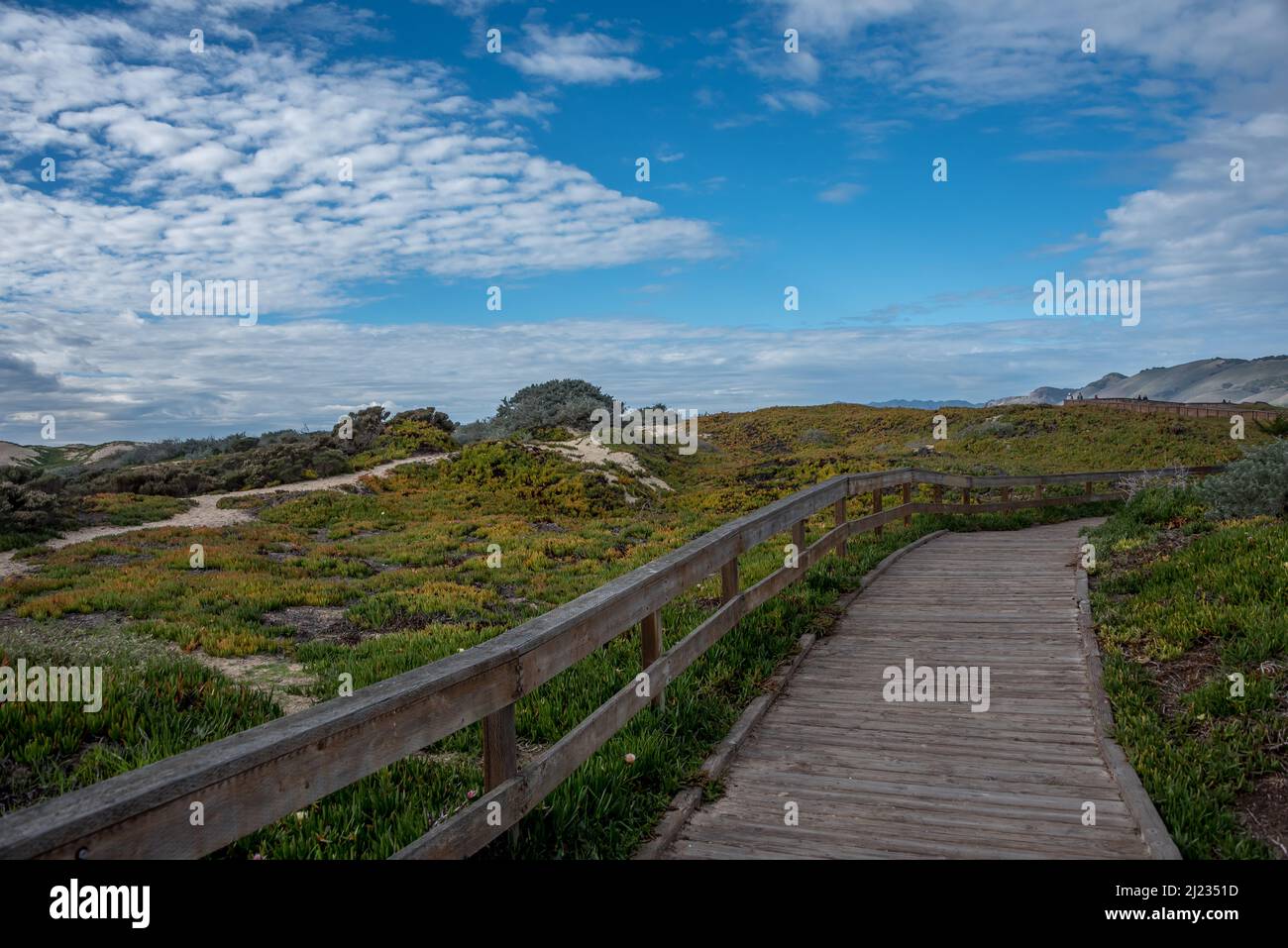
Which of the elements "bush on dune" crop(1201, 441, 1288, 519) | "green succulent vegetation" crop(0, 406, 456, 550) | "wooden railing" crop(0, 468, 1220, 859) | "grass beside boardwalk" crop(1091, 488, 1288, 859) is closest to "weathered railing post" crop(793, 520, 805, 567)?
"wooden railing" crop(0, 468, 1220, 859)

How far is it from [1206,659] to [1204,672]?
0.77 ft

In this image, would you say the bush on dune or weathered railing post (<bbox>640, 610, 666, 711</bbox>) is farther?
the bush on dune

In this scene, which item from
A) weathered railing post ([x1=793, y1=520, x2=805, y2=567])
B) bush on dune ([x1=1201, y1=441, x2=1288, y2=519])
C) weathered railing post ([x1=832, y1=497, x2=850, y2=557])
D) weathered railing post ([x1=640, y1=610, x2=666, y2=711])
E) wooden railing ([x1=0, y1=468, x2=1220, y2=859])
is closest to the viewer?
wooden railing ([x1=0, y1=468, x2=1220, y2=859])

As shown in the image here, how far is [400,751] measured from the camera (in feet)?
9.34

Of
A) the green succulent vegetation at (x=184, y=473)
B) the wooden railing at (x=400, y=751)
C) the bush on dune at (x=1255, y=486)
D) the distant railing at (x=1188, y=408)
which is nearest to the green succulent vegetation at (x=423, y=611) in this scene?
the wooden railing at (x=400, y=751)

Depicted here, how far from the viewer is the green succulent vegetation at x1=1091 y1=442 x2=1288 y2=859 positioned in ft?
13.8

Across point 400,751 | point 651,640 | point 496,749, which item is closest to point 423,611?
point 651,640

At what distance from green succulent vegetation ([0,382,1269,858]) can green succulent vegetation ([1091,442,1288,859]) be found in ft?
8.51

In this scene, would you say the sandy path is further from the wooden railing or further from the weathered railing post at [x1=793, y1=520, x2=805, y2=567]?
the wooden railing

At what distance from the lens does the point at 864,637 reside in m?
7.68

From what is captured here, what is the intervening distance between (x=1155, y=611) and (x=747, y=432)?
47362mm
